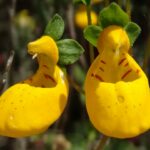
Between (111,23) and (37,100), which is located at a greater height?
(111,23)

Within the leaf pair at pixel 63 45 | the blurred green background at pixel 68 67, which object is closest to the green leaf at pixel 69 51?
the leaf pair at pixel 63 45

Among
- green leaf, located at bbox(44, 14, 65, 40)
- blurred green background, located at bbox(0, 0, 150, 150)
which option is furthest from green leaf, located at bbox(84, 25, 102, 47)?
blurred green background, located at bbox(0, 0, 150, 150)

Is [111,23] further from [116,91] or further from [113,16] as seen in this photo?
[116,91]

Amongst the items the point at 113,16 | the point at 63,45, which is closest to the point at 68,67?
the point at 63,45

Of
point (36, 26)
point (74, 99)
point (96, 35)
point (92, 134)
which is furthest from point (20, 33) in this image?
point (96, 35)

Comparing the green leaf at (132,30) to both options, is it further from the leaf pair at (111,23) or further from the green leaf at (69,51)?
the green leaf at (69,51)

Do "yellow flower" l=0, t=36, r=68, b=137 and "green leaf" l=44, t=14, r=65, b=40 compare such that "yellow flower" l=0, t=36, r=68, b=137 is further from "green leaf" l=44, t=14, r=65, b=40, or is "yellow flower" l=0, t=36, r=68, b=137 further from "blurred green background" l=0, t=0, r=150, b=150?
"blurred green background" l=0, t=0, r=150, b=150

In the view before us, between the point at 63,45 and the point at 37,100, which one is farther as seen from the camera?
the point at 63,45

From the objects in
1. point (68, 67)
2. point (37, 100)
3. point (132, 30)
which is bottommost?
point (68, 67)
